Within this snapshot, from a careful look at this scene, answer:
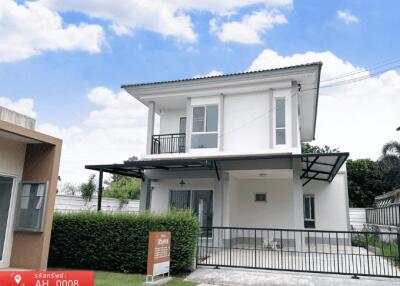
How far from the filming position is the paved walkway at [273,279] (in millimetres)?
8172

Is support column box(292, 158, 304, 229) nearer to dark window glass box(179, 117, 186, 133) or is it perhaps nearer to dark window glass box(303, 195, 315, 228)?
dark window glass box(303, 195, 315, 228)

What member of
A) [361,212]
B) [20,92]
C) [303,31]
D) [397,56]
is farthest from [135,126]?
[397,56]

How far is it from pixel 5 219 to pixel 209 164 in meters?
7.08

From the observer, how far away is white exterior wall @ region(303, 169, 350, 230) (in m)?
17.2

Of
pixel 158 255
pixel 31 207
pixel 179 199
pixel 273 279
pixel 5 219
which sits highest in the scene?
pixel 179 199

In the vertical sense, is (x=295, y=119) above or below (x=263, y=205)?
above

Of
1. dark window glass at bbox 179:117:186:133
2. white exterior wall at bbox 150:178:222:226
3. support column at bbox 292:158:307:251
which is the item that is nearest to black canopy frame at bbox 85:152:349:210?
support column at bbox 292:158:307:251

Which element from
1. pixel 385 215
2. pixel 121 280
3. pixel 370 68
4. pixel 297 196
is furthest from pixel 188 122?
pixel 385 215

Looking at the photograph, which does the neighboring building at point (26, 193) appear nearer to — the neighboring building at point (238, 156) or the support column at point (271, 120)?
the neighboring building at point (238, 156)

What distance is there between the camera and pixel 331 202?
1748 cm

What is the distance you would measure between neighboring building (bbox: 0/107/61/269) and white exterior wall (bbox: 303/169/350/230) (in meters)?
12.9

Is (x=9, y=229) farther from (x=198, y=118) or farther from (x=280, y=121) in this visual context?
(x=280, y=121)

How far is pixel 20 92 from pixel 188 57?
305 inches

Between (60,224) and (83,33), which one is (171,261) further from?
(83,33)
